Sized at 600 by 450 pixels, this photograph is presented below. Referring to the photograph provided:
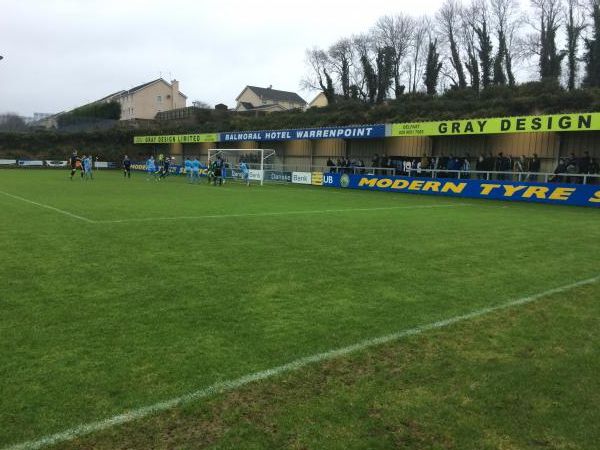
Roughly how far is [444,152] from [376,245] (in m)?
22.5

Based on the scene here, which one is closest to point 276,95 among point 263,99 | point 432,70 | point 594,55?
point 263,99

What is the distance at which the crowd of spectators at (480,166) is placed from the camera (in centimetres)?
2303

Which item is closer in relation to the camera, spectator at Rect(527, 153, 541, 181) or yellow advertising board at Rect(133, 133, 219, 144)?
spectator at Rect(527, 153, 541, 181)

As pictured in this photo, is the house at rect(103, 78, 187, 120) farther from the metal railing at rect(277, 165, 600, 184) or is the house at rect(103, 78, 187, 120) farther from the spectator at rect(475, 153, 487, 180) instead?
the spectator at rect(475, 153, 487, 180)

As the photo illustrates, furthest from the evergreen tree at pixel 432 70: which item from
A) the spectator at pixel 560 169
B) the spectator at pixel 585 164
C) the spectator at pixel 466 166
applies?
the spectator at pixel 585 164

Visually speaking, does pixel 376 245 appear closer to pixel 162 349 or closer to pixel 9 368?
pixel 162 349

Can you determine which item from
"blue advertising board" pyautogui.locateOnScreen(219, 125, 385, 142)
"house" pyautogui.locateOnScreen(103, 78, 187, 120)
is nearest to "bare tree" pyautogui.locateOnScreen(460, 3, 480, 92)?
"blue advertising board" pyautogui.locateOnScreen(219, 125, 385, 142)

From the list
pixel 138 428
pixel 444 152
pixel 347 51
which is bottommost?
pixel 138 428

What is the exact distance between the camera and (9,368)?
4.13 m

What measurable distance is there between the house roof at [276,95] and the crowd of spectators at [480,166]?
2474 inches

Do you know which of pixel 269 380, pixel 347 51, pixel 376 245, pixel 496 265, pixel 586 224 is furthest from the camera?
pixel 347 51

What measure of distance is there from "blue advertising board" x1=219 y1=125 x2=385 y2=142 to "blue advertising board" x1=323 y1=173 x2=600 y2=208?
310 centimetres

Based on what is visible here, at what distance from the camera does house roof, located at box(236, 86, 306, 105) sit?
94.7m

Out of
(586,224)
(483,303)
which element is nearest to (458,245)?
(483,303)
